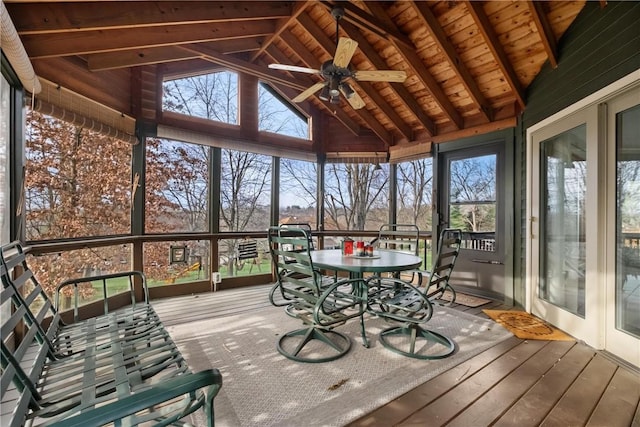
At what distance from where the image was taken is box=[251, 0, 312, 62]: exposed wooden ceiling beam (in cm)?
326

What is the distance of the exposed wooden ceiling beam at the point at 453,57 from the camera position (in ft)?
9.83

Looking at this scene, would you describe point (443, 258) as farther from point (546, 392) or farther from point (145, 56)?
point (145, 56)

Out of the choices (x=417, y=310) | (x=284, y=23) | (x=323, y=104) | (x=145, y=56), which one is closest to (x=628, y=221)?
(x=417, y=310)

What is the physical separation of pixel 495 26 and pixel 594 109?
1.30m

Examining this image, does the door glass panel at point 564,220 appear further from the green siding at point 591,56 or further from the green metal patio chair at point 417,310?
the green metal patio chair at point 417,310

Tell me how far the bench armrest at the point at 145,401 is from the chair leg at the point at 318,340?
139 centimetres

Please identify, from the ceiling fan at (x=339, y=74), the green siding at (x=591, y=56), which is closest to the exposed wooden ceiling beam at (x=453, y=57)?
the green siding at (x=591, y=56)

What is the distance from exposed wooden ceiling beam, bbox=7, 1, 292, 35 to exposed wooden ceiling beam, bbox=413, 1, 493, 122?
166 cm

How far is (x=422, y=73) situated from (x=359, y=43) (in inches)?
34.7

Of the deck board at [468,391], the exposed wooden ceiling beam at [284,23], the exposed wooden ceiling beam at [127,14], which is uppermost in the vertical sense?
the exposed wooden ceiling beam at [284,23]

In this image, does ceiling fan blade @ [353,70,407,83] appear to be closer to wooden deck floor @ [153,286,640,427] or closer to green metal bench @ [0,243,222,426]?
wooden deck floor @ [153,286,640,427]

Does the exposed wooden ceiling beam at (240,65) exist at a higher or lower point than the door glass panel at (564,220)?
higher

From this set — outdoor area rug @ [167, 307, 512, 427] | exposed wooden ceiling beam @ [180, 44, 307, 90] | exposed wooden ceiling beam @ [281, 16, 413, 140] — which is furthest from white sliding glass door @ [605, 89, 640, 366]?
exposed wooden ceiling beam @ [180, 44, 307, 90]

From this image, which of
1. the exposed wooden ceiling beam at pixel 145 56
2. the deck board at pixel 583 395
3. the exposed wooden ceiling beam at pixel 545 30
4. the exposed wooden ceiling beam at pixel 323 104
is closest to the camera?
the deck board at pixel 583 395
